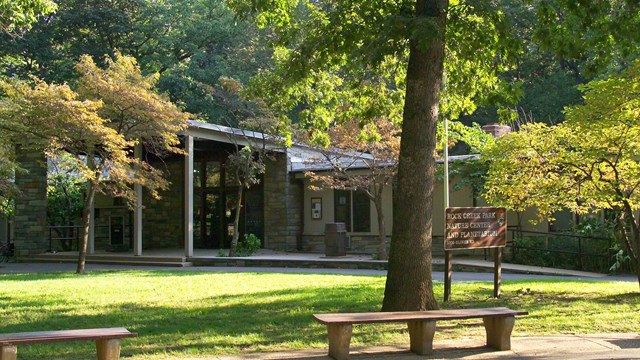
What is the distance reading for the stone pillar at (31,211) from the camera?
26719 millimetres

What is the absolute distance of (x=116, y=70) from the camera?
19984 millimetres

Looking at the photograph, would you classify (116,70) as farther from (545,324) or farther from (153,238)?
(545,324)

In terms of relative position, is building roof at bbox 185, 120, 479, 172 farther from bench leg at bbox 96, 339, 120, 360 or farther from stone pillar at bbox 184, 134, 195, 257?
bench leg at bbox 96, 339, 120, 360

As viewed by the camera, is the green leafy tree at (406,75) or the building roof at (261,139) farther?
the building roof at (261,139)

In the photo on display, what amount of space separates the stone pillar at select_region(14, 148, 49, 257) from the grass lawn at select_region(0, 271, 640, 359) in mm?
10891

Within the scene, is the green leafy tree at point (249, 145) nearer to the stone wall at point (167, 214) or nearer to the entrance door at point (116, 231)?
the stone wall at point (167, 214)

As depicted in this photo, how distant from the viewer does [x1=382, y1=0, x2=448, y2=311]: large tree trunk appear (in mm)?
9859

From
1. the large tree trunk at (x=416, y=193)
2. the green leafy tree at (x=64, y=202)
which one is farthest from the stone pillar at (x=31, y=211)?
the large tree trunk at (x=416, y=193)

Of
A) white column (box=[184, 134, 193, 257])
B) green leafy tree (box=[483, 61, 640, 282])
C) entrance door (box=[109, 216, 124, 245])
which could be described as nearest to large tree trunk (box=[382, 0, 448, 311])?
green leafy tree (box=[483, 61, 640, 282])

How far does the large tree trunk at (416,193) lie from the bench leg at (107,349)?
163 inches

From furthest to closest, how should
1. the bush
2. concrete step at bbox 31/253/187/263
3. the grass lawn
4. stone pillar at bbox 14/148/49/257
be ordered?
stone pillar at bbox 14/148/49/257 → the bush → concrete step at bbox 31/253/187/263 → the grass lawn

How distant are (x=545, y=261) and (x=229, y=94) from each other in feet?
46.4

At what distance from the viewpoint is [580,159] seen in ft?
38.9

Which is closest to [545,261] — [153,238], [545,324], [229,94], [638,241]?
[638,241]
